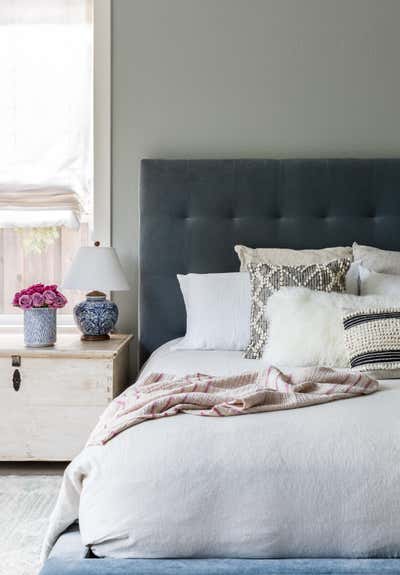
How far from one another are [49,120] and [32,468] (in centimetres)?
177

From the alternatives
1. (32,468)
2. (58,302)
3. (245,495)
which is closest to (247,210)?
(58,302)

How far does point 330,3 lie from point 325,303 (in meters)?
1.76

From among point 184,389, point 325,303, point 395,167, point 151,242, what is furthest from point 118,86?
point 184,389

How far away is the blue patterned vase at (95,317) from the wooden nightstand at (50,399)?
29cm

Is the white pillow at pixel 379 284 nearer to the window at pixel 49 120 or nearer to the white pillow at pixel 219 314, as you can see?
the white pillow at pixel 219 314

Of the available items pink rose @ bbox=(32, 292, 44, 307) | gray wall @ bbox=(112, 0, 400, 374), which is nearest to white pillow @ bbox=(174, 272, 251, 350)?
pink rose @ bbox=(32, 292, 44, 307)

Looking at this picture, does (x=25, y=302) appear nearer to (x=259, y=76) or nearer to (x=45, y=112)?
(x=45, y=112)

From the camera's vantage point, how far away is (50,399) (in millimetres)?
3383

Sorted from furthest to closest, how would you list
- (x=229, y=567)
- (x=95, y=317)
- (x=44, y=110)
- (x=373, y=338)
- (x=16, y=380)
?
(x=44, y=110), (x=95, y=317), (x=16, y=380), (x=373, y=338), (x=229, y=567)

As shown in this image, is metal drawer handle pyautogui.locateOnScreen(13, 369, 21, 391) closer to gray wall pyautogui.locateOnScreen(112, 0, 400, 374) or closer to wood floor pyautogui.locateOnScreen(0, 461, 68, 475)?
wood floor pyautogui.locateOnScreen(0, 461, 68, 475)

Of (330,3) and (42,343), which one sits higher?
(330,3)

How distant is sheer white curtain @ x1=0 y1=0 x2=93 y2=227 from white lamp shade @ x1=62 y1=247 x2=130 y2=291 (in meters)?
0.43

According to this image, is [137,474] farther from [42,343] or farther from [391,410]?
[42,343]

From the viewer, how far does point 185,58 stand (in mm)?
3906
